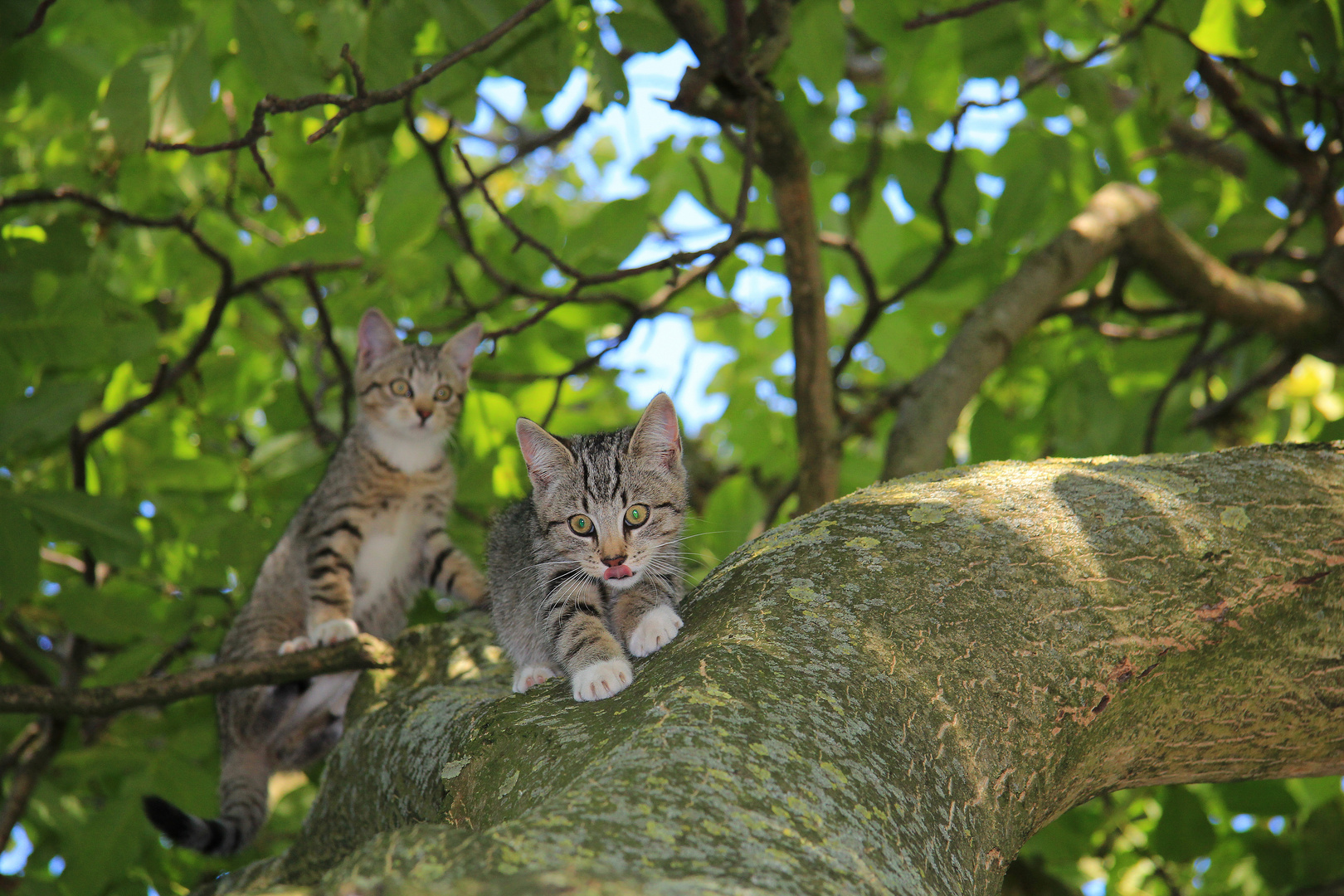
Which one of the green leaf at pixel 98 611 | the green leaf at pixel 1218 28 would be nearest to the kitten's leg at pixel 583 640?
the green leaf at pixel 98 611

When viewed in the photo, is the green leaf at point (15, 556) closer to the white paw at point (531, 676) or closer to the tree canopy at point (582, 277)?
the tree canopy at point (582, 277)

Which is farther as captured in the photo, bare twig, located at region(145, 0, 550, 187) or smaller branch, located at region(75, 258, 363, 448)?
smaller branch, located at region(75, 258, 363, 448)

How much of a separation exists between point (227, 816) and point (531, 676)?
7.32 ft

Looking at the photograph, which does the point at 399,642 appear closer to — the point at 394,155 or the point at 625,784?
the point at 625,784

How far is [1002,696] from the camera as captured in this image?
2.31 meters

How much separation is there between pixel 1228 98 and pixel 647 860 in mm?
5710

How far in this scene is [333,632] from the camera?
4438 mm

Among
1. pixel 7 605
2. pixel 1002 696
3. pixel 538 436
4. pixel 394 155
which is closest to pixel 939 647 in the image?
pixel 1002 696

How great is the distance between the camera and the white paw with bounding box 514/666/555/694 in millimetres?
3387

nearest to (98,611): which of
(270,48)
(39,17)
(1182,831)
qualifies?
(39,17)

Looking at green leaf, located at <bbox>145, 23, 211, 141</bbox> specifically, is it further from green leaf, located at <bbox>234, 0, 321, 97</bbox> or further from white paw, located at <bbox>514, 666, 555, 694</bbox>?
white paw, located at <bbox>514, 666, 555, 694</bbox>

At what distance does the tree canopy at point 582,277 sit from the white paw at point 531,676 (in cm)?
147

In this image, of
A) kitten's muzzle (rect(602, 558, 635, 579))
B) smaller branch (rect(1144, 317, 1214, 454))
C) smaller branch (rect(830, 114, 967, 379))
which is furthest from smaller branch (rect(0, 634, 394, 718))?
smaller branch (rect(1144, 317, 1214, 454))

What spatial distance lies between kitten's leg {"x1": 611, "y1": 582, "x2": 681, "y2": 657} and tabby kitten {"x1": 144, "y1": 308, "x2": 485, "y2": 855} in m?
1.76
